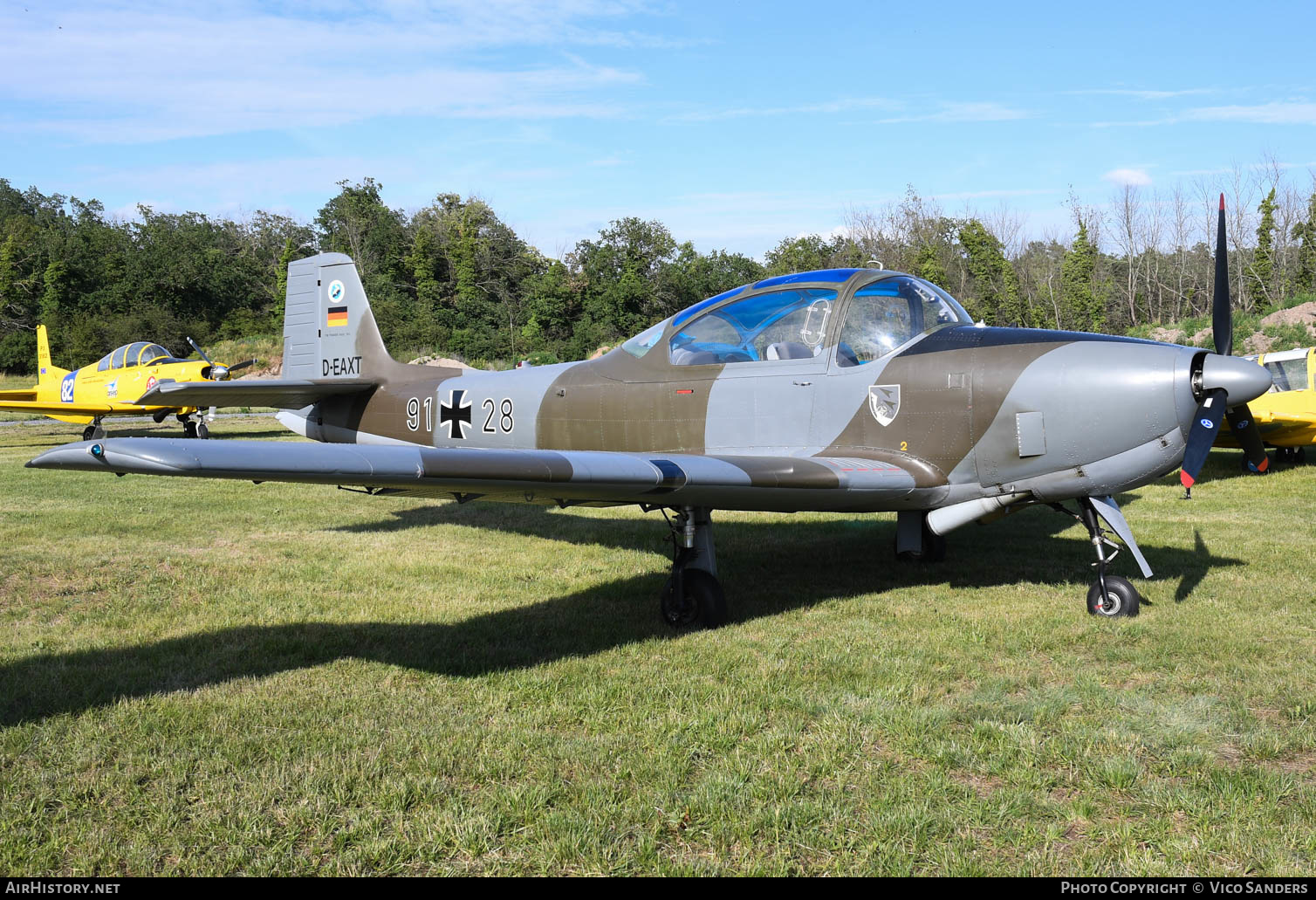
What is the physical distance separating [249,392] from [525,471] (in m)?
5.02

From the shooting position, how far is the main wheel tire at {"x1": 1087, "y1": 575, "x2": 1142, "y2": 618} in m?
5.96

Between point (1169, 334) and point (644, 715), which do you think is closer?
point (644, 715)

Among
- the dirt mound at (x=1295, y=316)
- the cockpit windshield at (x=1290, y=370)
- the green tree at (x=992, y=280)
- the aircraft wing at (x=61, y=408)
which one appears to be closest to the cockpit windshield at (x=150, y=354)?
the aircraft wing at (x=61, y=408)

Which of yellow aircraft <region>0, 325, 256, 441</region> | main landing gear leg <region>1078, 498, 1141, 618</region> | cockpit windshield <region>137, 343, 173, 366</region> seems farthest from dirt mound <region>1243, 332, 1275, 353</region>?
cockpit windshield <region>137, 343, 173, 366</region>

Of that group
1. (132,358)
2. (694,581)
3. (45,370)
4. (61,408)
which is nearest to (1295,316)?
(694,581)

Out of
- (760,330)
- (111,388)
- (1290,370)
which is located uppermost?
(111,388)

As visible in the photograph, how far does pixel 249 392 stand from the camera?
27.6 ft

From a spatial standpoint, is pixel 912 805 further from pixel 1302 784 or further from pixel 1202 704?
pixel 1202 704

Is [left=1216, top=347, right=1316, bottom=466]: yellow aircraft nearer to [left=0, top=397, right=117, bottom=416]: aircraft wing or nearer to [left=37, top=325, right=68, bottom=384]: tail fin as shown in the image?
[left=0, top=397, right=117, bottom=416]: aircraft wing

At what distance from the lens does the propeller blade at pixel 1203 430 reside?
17.8 feet

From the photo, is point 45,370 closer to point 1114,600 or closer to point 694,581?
point 694,581

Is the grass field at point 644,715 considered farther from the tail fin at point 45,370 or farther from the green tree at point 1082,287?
the green tree at point 1082,287

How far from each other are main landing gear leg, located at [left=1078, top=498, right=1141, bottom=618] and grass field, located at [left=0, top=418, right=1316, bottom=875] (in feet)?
0.45

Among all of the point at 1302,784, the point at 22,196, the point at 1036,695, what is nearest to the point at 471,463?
the point at 1036,695
